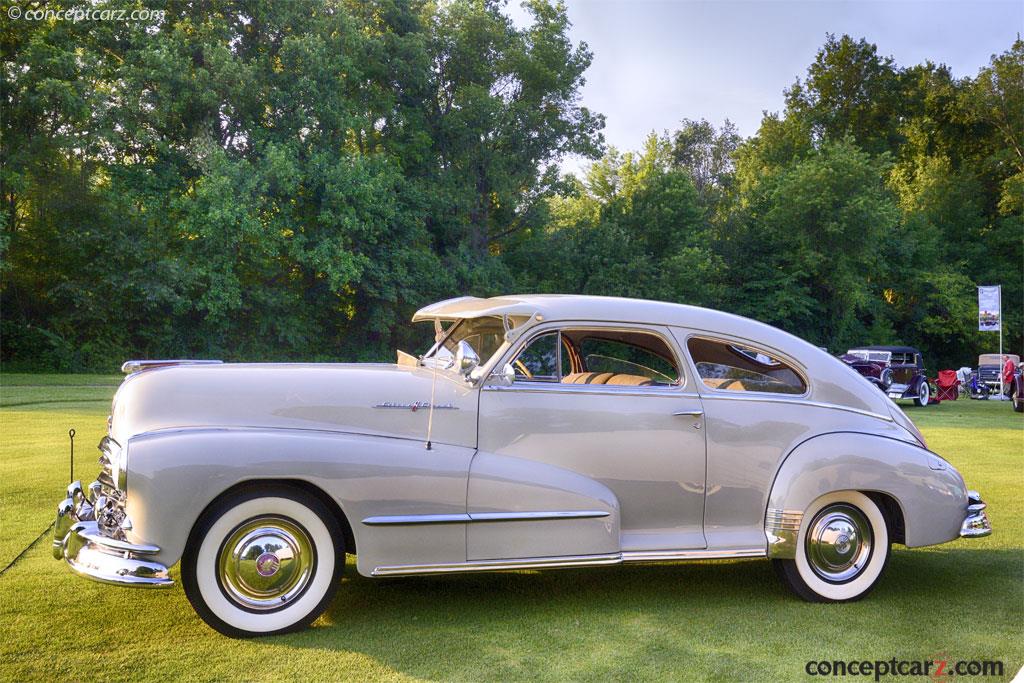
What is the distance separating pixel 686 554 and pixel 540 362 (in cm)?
140

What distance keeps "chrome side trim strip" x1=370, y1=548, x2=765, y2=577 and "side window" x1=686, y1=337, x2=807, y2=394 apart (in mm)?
978

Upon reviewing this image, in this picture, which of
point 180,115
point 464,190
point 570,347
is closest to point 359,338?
→ point 464,190

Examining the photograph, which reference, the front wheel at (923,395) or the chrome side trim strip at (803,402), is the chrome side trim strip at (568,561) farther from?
the front wheel at (923,395)

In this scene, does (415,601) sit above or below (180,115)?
below

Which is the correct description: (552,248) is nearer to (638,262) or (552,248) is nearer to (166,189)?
(638,262)

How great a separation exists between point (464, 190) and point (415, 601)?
35349mm

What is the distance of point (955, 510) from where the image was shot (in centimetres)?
566

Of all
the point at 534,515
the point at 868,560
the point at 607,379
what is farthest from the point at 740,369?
the point at 534,515

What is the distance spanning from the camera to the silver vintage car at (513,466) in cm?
461

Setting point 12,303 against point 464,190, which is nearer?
point 12,303

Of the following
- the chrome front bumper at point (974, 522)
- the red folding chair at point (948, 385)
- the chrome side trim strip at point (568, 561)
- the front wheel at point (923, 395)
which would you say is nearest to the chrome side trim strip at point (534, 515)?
the chrome side trim strip at point (568, 561)

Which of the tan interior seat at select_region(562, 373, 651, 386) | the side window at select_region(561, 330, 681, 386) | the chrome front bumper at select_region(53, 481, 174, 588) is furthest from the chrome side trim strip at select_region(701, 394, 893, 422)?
the chrome front bumper at select_region(53, 481, 174, 588)

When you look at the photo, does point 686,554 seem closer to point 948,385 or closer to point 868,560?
point 868,560

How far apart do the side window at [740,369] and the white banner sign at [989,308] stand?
30.7 metres
